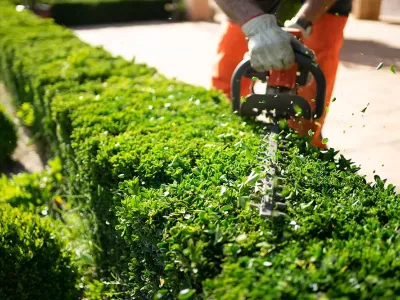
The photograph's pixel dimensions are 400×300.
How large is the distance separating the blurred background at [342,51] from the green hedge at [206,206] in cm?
37

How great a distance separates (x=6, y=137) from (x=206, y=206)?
3.89 meters

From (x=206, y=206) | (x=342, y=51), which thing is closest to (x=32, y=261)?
(x=206, y=206)

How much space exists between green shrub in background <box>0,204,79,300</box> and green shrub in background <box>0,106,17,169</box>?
2.40m

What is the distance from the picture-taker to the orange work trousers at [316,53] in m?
2.99

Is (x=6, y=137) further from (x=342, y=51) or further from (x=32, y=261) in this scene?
(x=342, y=51)

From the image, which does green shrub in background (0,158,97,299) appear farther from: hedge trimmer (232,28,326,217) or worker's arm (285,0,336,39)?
worker's arm (285,0,336,39)

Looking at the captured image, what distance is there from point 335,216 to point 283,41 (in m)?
1.06

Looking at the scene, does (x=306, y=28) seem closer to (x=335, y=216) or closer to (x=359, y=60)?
(x=335, y=216)

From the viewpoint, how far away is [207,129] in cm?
276

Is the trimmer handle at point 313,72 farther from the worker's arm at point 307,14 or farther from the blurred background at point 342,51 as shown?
the worker's arm at point 307,14

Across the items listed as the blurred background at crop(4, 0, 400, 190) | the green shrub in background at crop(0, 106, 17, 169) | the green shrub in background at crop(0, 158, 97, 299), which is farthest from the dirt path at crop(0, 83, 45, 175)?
the blurred background at crop(4, 0, 400, 190)

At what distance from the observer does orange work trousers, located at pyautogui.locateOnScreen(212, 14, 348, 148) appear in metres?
2.99

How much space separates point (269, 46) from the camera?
240 centimetres

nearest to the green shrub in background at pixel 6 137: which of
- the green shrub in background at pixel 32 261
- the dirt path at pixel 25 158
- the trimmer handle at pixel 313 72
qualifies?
the dirt path at pixel 25 158
